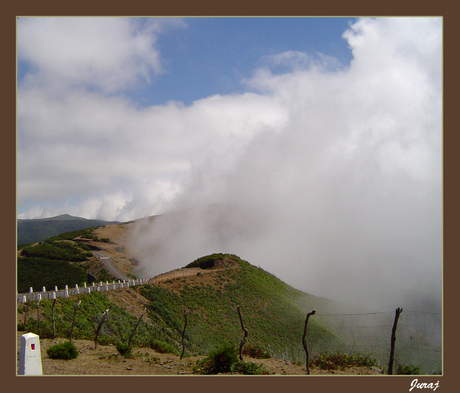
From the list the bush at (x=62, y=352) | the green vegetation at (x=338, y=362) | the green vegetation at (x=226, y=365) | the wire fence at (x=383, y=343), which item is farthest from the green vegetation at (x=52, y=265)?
the green vegetation at (x=338, y=362)

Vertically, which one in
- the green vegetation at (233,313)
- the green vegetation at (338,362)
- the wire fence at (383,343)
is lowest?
the wire fence at (383,343)

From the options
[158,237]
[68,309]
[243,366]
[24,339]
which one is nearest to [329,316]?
[68,309]

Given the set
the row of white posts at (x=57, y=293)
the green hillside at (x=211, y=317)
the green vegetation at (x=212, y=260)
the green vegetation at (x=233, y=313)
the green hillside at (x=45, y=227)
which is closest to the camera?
the green hillside at (x=211, y=317)

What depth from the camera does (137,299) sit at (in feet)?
99.7

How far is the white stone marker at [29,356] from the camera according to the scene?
10.0 m

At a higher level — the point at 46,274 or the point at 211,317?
the point at 46,274

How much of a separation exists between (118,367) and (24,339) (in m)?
3.63

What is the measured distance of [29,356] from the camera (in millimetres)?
10094

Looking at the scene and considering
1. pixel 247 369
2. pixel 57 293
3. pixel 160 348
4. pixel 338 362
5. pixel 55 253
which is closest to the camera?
pixel 247 369

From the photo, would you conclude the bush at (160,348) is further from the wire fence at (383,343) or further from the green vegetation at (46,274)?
the green vegetation at (46,274)

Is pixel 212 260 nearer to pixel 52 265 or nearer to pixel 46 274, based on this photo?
pixel 46 274

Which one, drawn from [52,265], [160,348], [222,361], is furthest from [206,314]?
[52,265]

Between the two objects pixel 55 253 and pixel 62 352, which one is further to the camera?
pixel 55 253

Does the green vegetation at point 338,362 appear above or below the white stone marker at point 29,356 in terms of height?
below
